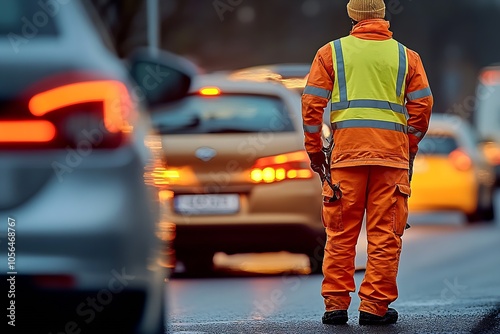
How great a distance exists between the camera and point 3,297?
412 cm

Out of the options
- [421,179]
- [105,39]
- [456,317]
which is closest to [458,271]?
[456,317]

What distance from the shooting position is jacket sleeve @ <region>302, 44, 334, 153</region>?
23.5 feet

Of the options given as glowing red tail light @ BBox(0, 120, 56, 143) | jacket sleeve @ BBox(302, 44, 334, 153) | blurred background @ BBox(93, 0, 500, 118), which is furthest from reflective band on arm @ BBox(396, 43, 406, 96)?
blurred background @ BBox(93, 0, 500, 118)

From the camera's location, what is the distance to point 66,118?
13.7 ft

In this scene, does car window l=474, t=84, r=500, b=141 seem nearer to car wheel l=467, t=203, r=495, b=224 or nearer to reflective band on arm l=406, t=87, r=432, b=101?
car wheel l=467, t=203, r=495, b=224

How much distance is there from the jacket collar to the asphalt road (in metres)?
1.34

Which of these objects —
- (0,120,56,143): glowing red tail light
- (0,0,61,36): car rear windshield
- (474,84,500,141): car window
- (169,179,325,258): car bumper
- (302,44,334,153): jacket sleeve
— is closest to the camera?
(0,120,56,143): glowing red tail light

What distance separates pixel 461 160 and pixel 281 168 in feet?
30.4

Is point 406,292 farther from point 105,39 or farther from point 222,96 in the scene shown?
point 105,39

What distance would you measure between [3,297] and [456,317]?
3.94 metres

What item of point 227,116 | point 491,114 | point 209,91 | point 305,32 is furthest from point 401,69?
point 305,32

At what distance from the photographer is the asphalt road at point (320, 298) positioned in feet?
24.1

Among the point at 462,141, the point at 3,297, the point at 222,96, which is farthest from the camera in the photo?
the point at 462,141

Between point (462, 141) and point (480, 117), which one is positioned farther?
point (480, 117)
